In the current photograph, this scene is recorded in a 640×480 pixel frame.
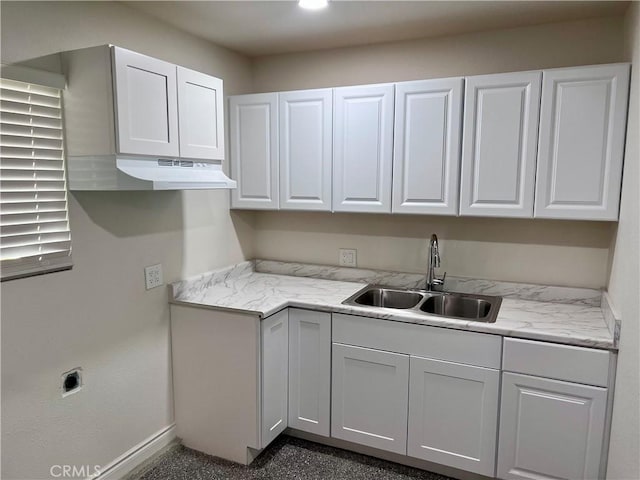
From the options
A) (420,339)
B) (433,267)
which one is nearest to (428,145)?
(433,267)

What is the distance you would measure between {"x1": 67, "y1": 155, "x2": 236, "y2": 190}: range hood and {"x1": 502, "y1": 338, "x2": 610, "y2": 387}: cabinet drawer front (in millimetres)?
1684

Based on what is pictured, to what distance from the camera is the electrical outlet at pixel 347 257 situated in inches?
120

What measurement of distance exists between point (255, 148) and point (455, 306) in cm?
162

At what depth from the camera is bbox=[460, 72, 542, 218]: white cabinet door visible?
7.32ft

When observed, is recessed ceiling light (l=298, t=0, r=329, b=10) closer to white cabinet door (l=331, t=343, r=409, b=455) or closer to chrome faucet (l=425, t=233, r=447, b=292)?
chrome faucet (l=425, t=233, r=447, b=292)

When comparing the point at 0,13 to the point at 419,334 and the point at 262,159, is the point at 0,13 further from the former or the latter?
the point at 419,334

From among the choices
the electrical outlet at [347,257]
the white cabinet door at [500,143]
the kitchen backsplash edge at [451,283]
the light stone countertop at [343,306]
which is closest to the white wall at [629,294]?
the light stone countertop at [343,306]

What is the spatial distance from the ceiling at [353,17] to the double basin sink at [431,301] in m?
1.54

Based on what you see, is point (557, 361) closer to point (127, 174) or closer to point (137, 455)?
point (127, 174)

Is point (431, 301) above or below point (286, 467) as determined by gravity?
above

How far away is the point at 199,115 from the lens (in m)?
2.21

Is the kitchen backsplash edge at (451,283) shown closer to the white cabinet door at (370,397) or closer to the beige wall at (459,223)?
the beige wall at (459,223)

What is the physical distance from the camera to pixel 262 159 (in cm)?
288

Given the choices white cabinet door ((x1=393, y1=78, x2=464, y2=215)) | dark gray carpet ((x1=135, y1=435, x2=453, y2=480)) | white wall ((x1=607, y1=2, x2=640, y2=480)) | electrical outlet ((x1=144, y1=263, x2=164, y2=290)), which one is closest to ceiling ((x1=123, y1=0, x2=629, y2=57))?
white cabinet door ((x1=393, y1=78, x2=464, y2=215))
